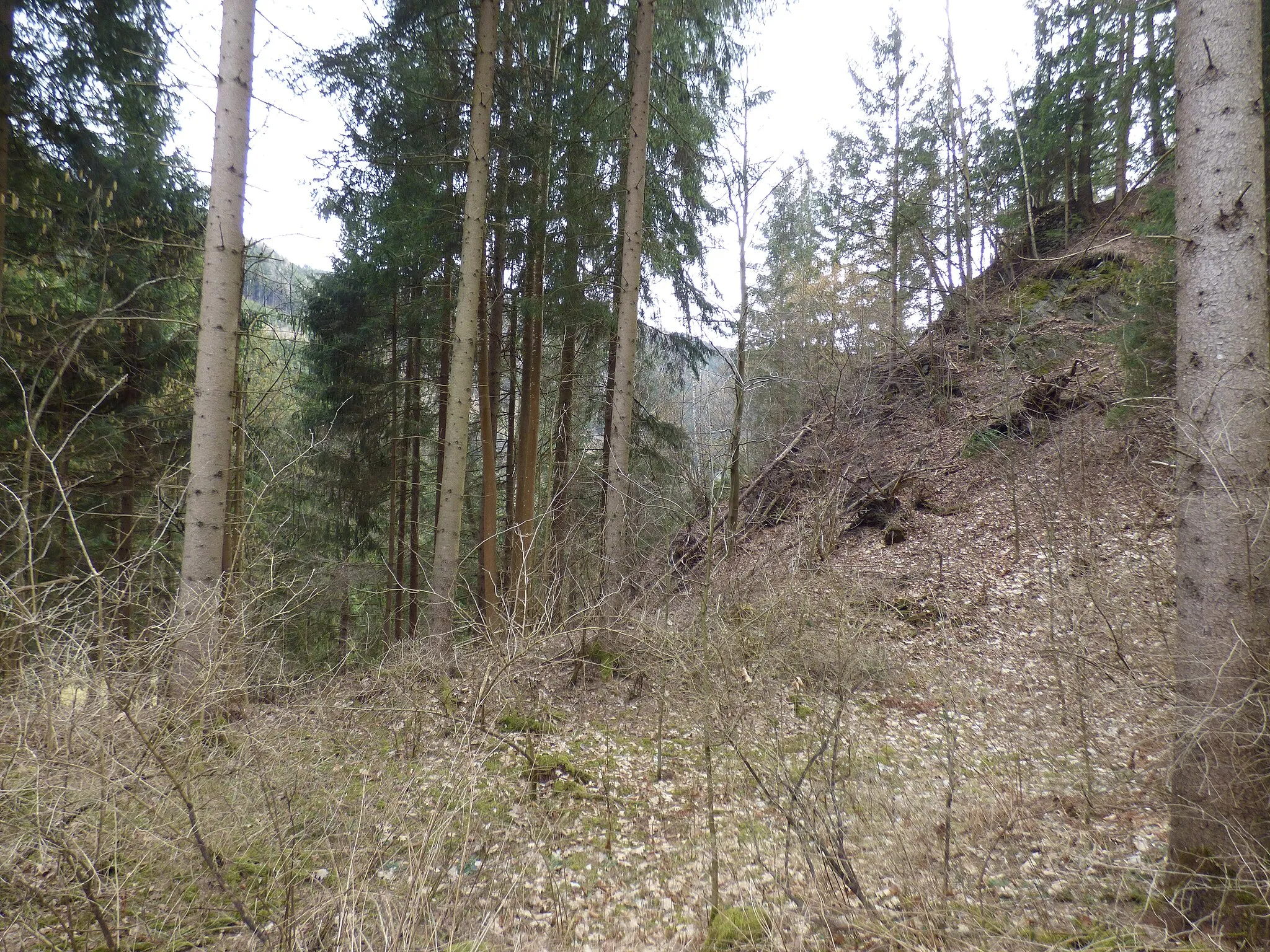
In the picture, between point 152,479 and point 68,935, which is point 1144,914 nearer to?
point 68,935

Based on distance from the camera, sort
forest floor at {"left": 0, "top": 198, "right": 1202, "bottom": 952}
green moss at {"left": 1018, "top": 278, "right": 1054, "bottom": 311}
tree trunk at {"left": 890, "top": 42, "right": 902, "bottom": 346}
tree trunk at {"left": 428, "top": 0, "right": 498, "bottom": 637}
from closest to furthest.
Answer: forest floor at {"left": 0, "top": 198, "right": 1202, "bottom": 952} → tree trunk at {"left": 428, "top": 0, "right": 498, "bottom": 637} → green moss at {"left": 1018, "top": 278, "right": 1054, "bottom": 311} → tree trunk at {"left": 890, "top": 42, "right": 902, "bottom": 346}

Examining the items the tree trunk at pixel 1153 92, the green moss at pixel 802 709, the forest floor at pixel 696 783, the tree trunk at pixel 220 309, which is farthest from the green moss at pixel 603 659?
the tree trunk at pixel 1153 92

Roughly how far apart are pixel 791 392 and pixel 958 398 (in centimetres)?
515

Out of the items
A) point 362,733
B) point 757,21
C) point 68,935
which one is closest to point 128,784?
point 68,935

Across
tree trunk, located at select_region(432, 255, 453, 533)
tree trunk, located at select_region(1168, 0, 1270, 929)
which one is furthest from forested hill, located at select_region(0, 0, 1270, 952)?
tree trunk, located at select_region(432, 255, 453, 533)

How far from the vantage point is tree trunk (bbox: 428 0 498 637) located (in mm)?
7312

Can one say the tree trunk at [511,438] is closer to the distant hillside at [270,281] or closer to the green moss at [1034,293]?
the distant hillside at [270,281]

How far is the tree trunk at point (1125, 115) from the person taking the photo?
1178 cm

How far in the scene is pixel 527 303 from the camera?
349 inches

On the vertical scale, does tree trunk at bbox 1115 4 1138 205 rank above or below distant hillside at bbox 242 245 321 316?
above

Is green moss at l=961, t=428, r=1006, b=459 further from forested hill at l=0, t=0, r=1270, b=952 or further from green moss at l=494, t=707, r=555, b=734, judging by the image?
green moss at l=494, t=707, r=555, b=734

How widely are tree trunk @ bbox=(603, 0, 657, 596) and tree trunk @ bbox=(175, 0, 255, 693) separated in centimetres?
395

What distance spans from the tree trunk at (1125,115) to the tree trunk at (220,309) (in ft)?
43.2

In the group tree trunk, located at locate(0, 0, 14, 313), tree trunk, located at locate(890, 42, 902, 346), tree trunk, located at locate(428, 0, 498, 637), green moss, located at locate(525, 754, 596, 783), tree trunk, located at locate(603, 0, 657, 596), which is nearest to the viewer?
green moss, located at locate(525, 754, 596, 783)
